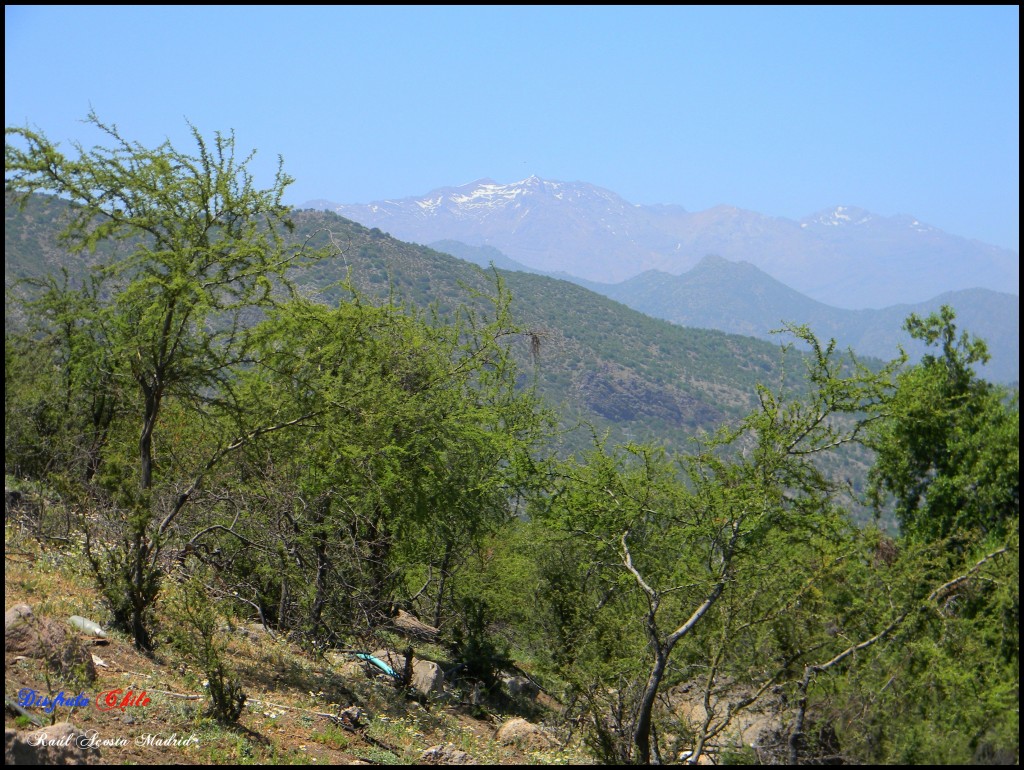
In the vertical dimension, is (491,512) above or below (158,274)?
below

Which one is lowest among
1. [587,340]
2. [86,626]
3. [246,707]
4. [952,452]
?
[246,707]

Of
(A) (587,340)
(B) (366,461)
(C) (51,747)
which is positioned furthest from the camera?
(A) (587,340)

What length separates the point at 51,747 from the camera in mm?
6082

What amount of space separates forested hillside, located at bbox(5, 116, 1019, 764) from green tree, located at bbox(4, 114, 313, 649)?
1.7 inches

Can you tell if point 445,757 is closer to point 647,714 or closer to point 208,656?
point 647,714

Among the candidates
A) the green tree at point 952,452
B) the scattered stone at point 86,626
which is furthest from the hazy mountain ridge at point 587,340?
the scattered stone at point 86,626

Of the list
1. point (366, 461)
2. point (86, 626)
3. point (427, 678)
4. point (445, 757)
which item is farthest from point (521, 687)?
point (86, 626)

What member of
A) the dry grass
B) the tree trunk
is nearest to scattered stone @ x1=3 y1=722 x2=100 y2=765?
the dry grass

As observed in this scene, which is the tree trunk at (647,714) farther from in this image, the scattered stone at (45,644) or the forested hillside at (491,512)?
the scattered stone at (45,644)

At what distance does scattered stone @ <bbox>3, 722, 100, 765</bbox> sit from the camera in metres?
5.77

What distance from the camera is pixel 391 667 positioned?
12492 millimetres

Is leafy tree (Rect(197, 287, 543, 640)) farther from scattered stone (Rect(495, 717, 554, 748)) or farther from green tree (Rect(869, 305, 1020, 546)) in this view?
green tree (Rect(869, 305, 1020, 546))

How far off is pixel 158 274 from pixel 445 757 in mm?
6351

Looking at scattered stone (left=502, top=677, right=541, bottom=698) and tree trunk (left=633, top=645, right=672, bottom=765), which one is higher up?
tree trunk (left=633, top=645, right=672, bottom=765)
